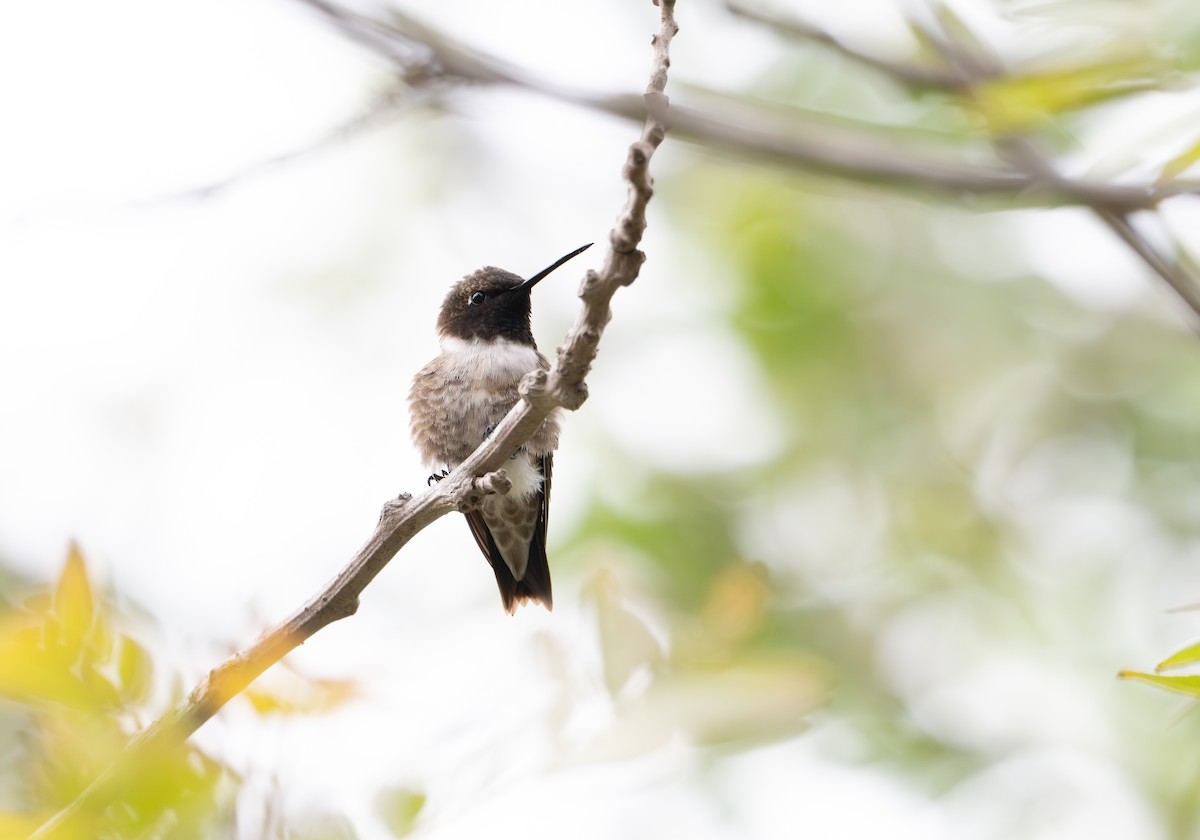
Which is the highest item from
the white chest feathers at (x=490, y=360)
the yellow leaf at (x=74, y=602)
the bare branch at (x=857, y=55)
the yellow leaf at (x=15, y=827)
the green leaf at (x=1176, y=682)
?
the white chest feathers at (x=490, y=360)

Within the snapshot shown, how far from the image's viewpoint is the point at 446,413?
5.10m

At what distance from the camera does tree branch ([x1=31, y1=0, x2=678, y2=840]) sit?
1.65 m

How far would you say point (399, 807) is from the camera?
204cm

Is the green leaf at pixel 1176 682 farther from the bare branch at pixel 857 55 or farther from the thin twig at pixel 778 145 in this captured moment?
the bare branch at pixel 857 55

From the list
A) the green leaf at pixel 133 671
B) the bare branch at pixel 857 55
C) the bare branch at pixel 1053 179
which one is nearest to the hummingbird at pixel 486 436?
the bare branch at pixel 857 55

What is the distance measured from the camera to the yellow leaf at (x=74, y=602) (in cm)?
167

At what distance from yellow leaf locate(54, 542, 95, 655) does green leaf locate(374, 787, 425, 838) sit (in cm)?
60

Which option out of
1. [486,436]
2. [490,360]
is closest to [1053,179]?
[486,436]

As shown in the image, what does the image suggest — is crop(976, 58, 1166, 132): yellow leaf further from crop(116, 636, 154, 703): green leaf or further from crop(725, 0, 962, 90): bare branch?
crop(116, 636, 154, 703): green leaf

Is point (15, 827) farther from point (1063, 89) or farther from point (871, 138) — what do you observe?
point (871, 138)

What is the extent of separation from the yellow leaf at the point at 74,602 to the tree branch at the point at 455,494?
0.15m

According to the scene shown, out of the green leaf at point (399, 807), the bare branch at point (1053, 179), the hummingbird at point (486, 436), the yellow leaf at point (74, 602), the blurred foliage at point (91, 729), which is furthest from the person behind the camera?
the hummingbird at point (486, 436)

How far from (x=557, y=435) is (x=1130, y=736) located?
11.9 feet

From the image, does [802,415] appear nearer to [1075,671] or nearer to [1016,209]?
[1075,671]
